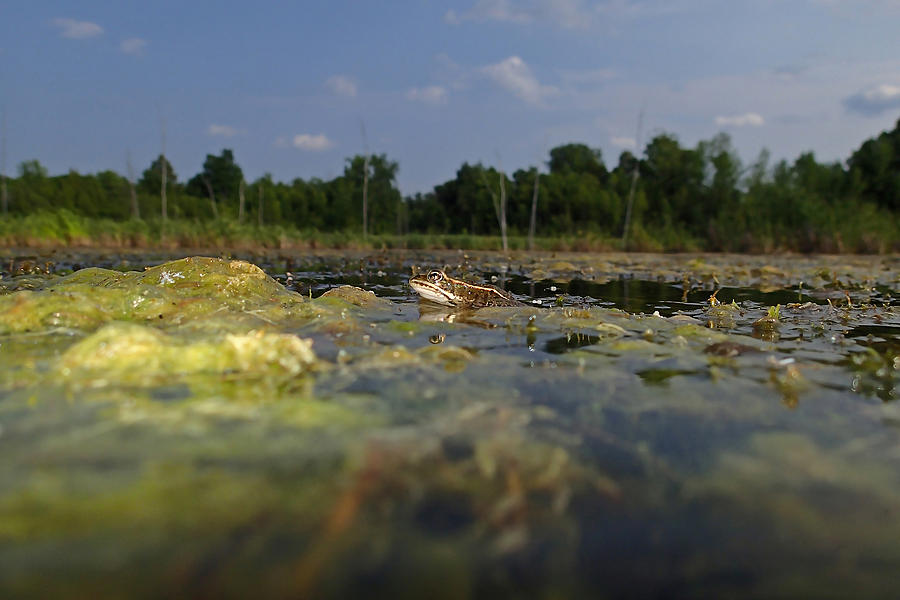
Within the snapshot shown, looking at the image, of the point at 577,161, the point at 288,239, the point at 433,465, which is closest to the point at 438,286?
the point at 433,465

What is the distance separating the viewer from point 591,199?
62344 millimetres

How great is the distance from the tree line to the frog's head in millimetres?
24788

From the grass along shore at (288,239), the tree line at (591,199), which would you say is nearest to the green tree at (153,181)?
the tree line at (591,199)

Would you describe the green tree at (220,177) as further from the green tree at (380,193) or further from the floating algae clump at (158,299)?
the floating algae clump at (158,299)

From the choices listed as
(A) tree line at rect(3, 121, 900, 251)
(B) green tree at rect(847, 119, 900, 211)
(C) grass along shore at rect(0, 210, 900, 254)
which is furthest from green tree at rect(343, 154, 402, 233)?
(B) green tree at rect(847, 119, 900, 211)

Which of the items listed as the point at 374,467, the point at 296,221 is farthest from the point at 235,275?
the point at 296,221

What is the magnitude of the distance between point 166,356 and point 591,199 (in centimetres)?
6300

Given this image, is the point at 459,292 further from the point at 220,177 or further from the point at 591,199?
the point at 220,177

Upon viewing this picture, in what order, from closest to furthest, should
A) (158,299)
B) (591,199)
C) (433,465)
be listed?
(433,465)
(158,299)
(591,199)

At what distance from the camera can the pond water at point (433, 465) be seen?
1.63 metres

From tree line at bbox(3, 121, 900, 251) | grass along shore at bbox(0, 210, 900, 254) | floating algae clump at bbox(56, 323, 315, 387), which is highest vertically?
tree line at bbox(3, 121, 900, 251)

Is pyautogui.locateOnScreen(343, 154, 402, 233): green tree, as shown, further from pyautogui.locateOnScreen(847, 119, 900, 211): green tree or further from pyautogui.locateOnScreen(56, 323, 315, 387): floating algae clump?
pyautogui.locateOnScreen(56, 323, 315, 387): floating algae clump

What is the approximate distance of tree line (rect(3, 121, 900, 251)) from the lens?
3506 cm

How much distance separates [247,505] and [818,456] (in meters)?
2.63
